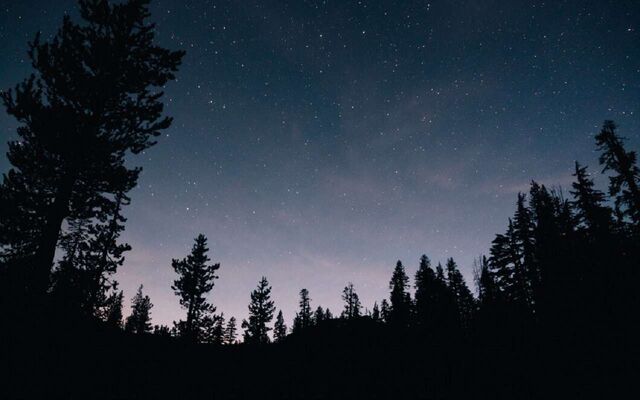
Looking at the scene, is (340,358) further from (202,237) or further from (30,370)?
(202,237)

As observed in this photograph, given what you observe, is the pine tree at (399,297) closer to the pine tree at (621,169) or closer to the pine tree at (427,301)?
the pine tree at (427,301)

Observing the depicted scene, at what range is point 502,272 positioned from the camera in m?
35.7

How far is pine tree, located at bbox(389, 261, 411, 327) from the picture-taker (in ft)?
166

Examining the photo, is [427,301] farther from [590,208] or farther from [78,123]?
[78,123]

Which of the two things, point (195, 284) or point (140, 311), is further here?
point (140, 311)

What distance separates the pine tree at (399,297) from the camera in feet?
166

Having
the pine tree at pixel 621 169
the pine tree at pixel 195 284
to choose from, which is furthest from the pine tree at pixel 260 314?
the pine tree at pixel 621 169

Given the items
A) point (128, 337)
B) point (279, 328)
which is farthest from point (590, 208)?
point (279, 328)

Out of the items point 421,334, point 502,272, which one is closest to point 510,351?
point 421,334

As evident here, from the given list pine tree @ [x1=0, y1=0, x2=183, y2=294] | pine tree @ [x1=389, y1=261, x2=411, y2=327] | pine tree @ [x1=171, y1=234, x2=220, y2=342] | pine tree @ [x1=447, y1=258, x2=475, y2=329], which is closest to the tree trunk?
pine tree @ [x1=0, y1=0, x2=183, y2=294]

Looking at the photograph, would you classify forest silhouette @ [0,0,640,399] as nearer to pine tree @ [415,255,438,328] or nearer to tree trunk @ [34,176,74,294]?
tree trunk @ [34,176,74,294]

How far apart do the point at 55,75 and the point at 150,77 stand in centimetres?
326

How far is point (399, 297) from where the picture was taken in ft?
181

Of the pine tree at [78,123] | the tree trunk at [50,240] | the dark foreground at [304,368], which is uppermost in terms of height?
the pine tree at [78,123]
